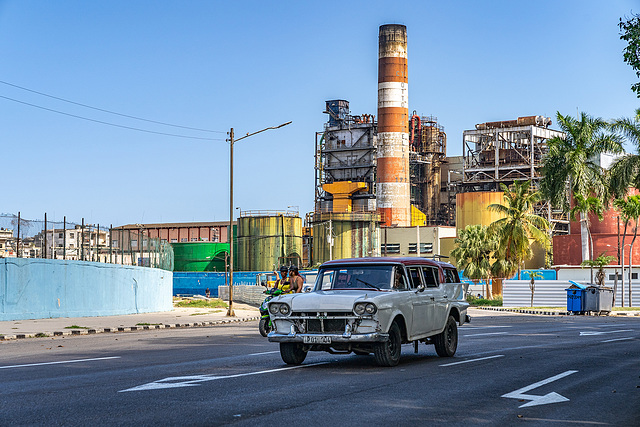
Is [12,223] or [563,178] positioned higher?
[563,178]

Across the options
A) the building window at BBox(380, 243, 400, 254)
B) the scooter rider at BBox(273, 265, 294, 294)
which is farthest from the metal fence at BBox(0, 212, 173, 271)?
the building window at BBox(380, 243, 400, 254)

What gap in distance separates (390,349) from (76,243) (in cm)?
2398

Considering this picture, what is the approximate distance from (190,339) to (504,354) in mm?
8718

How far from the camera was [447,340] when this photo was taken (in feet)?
49.9

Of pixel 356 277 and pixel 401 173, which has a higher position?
pixel 401 173

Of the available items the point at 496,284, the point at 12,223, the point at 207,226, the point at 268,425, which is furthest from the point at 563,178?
the point at 207,226

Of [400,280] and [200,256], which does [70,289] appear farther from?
[200,256]

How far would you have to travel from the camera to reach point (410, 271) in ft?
46.4

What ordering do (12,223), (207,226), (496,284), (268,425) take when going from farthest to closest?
(207,226)
(496,284)
(12,223)
(268,425)

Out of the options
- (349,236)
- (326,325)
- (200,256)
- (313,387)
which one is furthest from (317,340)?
(200,256)

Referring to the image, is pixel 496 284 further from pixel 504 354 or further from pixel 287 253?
pixel 504 354

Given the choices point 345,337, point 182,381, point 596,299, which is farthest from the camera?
point 596,299

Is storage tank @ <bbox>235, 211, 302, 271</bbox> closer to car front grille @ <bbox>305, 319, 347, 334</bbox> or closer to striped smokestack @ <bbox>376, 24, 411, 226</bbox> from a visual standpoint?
striped smokestack @ <bbox>376, 24, 411, 226</bbox>

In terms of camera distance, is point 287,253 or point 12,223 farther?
point 287,253
